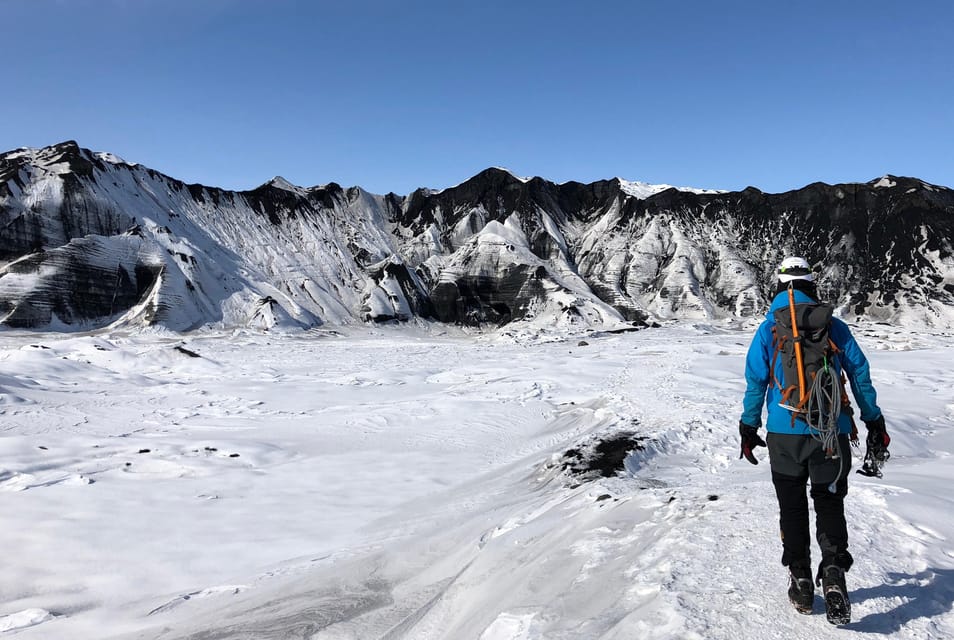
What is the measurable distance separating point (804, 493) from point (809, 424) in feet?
1.52

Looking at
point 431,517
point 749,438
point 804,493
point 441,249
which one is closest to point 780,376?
point 749,438

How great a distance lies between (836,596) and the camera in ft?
10.8

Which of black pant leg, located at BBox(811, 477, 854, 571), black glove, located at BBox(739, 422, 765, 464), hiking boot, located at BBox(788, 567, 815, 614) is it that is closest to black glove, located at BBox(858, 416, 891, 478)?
black pant leg, located at BBox(811, 477, 854, 571)

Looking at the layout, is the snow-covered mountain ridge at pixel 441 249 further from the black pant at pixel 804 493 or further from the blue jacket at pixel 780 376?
the black pant at pixel 804 493

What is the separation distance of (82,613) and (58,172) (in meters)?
68.7

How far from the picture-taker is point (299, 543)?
8.29 m

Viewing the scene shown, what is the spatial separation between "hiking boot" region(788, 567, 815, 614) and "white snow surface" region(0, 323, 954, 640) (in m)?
0.08

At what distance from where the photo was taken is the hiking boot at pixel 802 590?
3407 millimetres

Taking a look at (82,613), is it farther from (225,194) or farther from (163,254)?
(225,194)

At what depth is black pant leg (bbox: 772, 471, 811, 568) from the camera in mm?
3498

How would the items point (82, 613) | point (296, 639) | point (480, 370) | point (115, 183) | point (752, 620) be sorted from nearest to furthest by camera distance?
point (752, 620) < point (296, 639) < point (82, 613) < point (480, 370) < point (115, 183)

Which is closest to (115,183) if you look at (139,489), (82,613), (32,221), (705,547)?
(32,221)

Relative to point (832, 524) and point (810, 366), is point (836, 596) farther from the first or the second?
point (810, 366)

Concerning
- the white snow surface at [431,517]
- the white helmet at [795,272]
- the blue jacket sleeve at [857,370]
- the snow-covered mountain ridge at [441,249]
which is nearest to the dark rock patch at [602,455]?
the white snow surface at [431,517]
